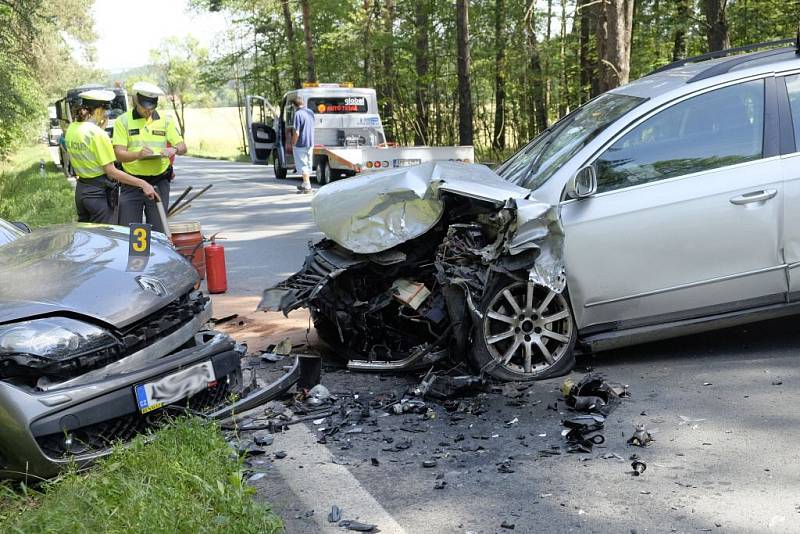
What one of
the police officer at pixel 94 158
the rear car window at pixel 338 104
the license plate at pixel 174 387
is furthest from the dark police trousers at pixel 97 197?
the rear car window at pixel 338 104

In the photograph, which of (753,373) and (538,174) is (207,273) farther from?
(753,373)

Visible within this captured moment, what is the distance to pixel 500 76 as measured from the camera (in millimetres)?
26547

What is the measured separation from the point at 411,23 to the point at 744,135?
2400cm

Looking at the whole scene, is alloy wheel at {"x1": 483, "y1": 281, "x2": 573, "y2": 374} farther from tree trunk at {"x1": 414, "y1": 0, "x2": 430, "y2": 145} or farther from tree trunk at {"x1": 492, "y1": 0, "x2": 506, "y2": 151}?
tree trunk at {"x1": 414, "y1": 0, "x2": 430, "y2": 145}

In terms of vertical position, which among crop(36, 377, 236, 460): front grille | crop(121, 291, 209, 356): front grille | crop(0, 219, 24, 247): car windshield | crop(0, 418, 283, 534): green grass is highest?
crop(0, 219, 24, 247): car windshield

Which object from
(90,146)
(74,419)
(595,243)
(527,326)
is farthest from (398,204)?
(90,146)

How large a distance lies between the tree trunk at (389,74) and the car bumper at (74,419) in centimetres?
2562

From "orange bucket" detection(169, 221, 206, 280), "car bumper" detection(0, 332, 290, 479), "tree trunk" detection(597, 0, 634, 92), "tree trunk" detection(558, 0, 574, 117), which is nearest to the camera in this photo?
"car bumper" detection(0, 332, 290, 479)

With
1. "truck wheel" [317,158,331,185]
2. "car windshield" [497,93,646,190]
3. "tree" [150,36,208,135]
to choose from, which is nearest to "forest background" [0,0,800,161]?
"truck wheel" [317,158,331,185]

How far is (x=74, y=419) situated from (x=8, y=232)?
2.41 metres

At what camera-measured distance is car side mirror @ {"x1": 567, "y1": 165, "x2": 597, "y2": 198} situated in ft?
16.6

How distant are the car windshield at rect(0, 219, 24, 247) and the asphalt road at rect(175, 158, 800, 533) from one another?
2.29 meters

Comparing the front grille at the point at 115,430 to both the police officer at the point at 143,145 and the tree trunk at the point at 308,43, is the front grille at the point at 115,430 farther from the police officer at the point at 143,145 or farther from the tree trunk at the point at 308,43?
the tree trunk at the point at 308,43

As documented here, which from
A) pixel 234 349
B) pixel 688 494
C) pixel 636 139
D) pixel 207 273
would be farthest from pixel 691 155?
pixel 207 273
